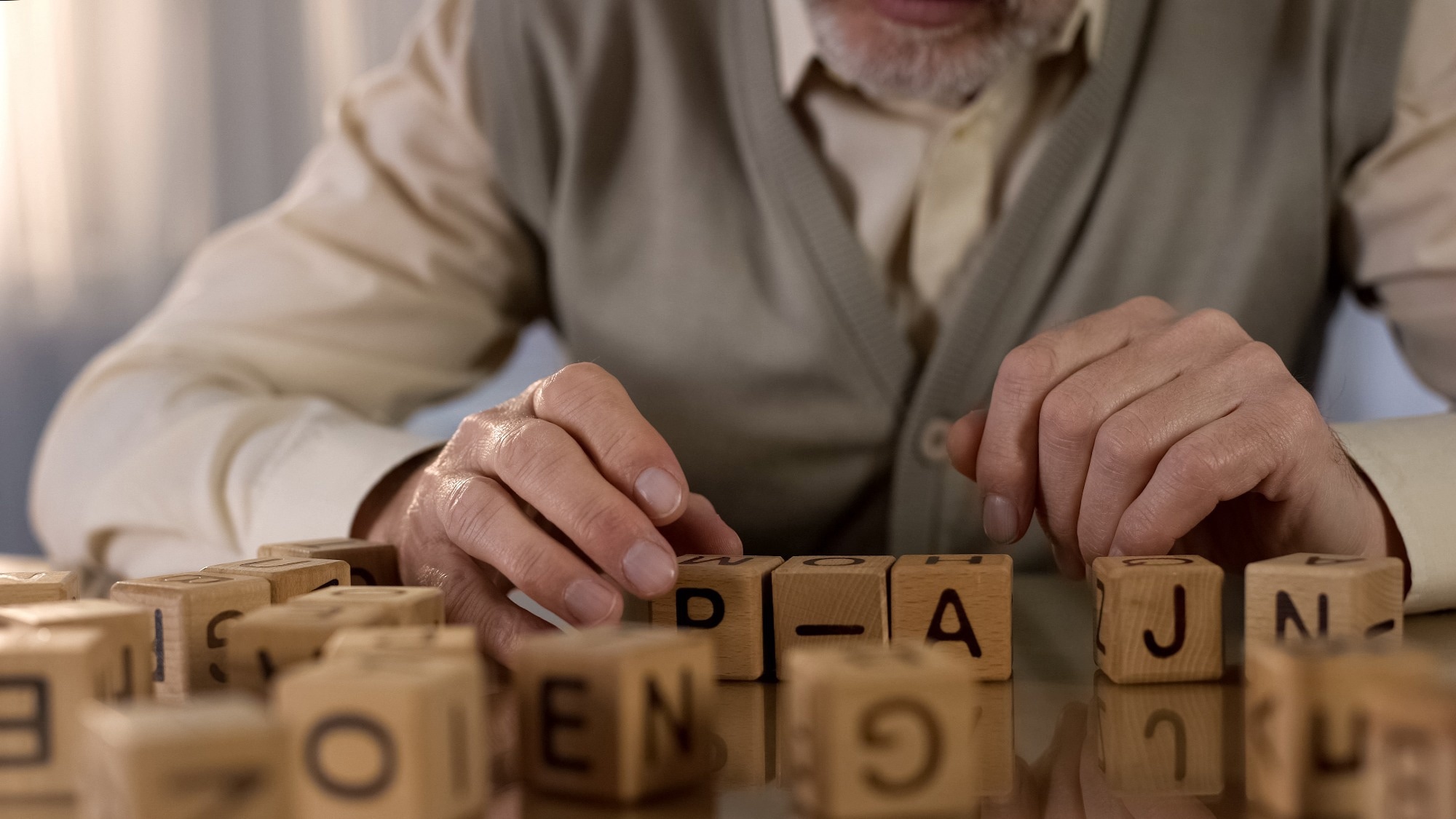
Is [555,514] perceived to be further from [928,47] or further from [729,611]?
[928,47]

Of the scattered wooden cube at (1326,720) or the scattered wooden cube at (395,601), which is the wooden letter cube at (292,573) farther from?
the scattered wooden cube at (1326,720)

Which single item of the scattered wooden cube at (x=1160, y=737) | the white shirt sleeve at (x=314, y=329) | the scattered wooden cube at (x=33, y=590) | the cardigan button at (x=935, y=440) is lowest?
the scattered wooden cube at (x=1160, y=737)

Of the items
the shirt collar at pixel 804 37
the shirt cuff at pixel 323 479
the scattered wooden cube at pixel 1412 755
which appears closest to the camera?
the scattered wooden cube at pixel 1412 755

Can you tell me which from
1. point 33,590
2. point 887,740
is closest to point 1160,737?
point 887,740

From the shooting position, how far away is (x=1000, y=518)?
811 mm

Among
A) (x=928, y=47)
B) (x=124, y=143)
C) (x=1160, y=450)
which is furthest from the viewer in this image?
(x=124, y=143)

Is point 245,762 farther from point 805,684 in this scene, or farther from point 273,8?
point 273,8

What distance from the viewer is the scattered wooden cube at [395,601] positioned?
60cm

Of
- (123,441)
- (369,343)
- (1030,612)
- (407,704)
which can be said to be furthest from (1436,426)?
(123,441)

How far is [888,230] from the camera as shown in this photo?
1.33 m

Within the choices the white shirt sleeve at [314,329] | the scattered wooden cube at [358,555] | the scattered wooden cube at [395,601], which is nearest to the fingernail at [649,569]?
the scattered wooden cube at [395,601]

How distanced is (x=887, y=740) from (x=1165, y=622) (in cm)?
30

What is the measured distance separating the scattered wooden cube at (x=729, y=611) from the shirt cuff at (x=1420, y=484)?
1.64 feet

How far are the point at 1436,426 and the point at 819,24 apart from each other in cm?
73
